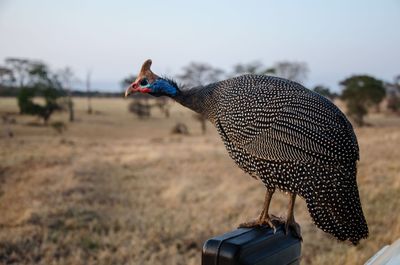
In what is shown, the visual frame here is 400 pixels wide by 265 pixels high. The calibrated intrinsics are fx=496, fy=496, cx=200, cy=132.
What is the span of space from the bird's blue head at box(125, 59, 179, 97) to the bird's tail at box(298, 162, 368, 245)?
857 millimetres

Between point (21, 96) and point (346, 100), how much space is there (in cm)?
2316

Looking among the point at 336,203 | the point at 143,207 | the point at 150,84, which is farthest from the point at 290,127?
the point at 143,207

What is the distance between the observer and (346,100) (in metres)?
33.3

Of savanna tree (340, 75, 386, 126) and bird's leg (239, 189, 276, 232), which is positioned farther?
savanna tree (340, 75, 386, 126)

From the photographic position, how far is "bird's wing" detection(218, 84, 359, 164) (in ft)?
7.71

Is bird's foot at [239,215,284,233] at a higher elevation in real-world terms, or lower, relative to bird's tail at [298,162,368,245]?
lower

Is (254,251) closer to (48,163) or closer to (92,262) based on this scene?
(92,262)

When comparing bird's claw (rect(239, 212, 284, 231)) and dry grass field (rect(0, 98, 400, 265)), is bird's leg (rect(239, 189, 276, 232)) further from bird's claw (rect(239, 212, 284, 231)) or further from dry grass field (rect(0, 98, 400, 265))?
dry grass field (rect(0, 98, 400, 265))

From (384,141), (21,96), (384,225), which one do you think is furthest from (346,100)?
(384,225)

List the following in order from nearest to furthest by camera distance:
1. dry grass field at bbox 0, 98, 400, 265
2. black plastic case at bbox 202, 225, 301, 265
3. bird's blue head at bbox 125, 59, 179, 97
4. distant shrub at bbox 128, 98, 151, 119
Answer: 1. black plastic case at bbox 202, 225, 301, 265
2. bird's blue head at bbox 125, 59, 179, 97
3. dry grass field at bbox 0, 98, 400, 265
4. distant shrub at bbox 128, 98, 151, 119

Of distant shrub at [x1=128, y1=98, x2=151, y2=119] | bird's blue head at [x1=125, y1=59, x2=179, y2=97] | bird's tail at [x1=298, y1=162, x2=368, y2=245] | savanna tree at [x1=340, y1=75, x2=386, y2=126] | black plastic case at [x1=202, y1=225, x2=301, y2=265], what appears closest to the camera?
black plastic case at [x1=202, y1=225, x2=301, y2=265]

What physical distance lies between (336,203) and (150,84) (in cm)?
109

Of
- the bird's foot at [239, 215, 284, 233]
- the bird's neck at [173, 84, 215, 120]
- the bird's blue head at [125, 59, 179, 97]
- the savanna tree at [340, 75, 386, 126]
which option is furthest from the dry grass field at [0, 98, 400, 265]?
the savanna tree at [340, 75, 386, 126]

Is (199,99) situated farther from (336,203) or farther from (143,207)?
(143,207)
